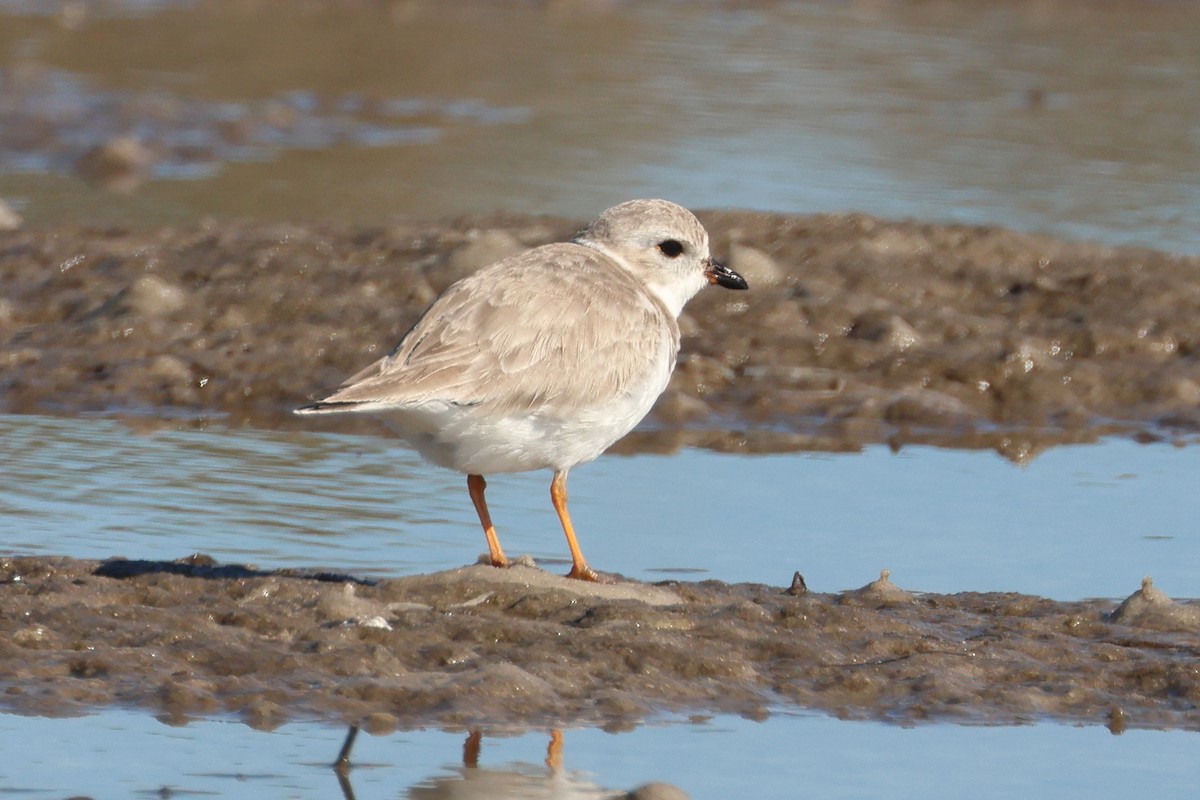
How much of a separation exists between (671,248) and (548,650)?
7.06 ft

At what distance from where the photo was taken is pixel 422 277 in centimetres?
969

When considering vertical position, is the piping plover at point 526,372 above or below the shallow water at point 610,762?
above

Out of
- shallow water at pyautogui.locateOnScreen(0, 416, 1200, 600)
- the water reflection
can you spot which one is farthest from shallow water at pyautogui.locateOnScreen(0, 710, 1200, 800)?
shallow water at pyautogui.locateOnScreen(0, 416, 1200, 600)

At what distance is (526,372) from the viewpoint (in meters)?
5.81

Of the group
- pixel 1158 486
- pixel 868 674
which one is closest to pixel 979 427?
pixel 1158 486

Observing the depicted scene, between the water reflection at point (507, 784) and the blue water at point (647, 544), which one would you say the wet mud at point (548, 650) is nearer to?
the blue water at point (647, 544)

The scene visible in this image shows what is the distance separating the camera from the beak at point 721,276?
7094 millimetres

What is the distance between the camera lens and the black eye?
6859 mm

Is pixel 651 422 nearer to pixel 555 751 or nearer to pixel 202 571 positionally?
pixel 202 571

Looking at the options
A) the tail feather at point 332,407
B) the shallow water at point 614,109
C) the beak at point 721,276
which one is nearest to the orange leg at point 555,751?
the tail feather at point 332,407

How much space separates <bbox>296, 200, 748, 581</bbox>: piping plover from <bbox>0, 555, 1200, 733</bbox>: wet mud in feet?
1.31

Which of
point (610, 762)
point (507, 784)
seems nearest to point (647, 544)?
point (610, 762)

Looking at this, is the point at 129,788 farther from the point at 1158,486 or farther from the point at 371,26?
the point at 371,26

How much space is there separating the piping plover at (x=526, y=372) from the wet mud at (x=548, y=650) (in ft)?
1.31
